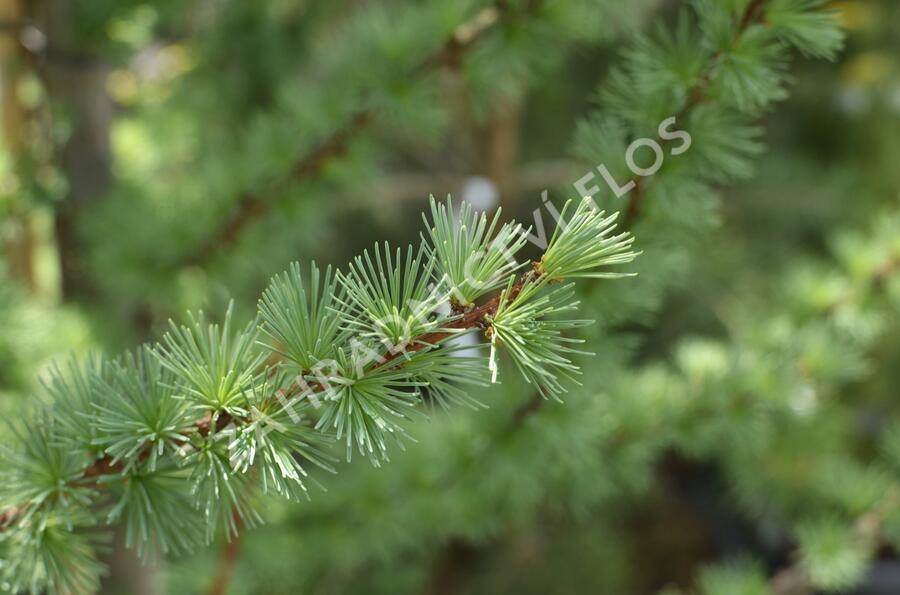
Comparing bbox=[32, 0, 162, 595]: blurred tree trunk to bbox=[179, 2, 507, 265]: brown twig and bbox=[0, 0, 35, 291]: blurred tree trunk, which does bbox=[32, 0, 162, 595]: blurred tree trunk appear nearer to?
bbox=[0, 0, 35, 291]: blurred tree trunk

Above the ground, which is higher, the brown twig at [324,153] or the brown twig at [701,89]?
the brown twig at [324,153]

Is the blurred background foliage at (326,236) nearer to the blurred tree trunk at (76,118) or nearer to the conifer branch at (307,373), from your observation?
the blurred tree trunk at (76,118)

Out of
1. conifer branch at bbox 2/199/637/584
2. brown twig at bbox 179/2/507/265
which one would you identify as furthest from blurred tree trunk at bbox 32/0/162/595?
conifer branch at bbox 2/199/637/584

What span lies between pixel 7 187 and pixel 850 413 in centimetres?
101

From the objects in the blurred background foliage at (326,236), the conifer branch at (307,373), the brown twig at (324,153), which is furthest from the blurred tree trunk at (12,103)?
the conifer branch at (307,373)

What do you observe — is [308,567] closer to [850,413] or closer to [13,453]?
[13,453]

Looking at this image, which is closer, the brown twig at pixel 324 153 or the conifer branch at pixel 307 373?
the conifer branch at pixel 307 373

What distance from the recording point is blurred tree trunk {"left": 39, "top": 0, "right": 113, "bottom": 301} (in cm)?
52

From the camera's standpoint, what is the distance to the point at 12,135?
54 cm

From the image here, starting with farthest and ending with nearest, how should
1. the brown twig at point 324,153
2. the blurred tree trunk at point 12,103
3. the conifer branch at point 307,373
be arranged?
the blurred tree trunk at point 12,103 < the brown twig at point 324,153 < the conifer branch at point 307,373

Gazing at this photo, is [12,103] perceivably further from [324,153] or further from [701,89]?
[701,89]

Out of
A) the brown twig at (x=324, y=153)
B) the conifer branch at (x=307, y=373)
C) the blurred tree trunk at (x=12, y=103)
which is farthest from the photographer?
the blurred tree trunk at (x=12, y=103)

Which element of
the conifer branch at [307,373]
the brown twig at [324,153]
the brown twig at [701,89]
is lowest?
the conifer branch at [307,373]

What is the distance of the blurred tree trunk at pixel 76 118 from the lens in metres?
0.52
